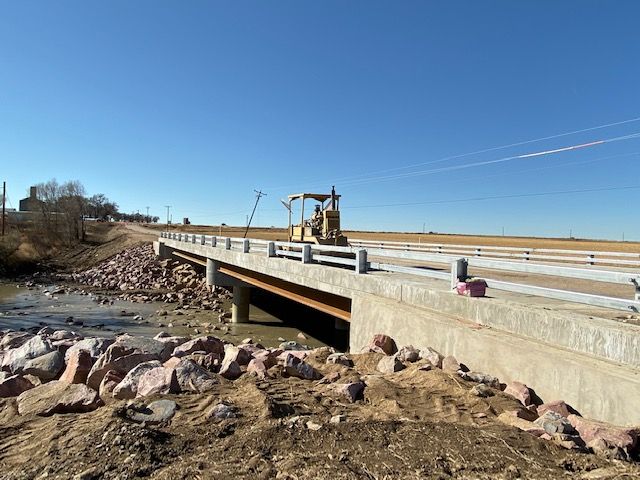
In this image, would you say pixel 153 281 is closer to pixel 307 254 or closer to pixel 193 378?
pixel 307 254

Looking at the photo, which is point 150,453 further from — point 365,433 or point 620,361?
point 620,361

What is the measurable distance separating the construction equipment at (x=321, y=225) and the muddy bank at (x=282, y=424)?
10.2 meters

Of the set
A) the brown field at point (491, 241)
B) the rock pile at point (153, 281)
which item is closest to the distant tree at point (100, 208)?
the brown field at point (491, 241)

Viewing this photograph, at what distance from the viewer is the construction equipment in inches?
696

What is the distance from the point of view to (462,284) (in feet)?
25.7

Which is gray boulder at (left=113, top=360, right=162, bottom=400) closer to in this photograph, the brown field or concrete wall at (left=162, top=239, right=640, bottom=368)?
concrete wall at (left=162, top=239, right=640, bottom=368)

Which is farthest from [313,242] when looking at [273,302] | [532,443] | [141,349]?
[532,443]

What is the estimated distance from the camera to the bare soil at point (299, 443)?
12.6 feet

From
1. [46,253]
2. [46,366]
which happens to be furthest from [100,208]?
[46,366]

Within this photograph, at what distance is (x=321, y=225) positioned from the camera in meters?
18.3

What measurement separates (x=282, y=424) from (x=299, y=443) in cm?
44

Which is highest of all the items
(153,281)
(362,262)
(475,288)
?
(362,262)

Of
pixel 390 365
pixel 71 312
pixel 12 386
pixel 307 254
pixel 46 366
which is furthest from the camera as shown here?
pixel 71 312

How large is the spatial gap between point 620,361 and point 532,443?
1.74 m
